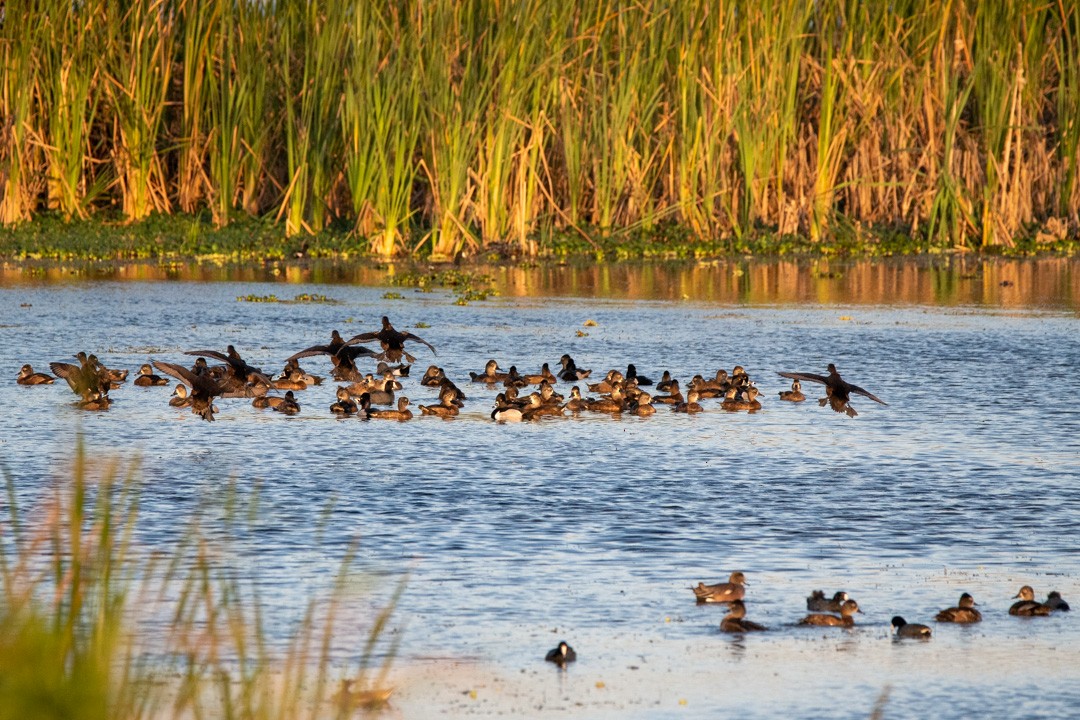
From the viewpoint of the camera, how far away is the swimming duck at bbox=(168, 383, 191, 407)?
1419cm

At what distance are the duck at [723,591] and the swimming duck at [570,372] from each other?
8131mm

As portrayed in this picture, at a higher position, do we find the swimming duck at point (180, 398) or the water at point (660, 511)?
the swimming duck at point (180, 398)

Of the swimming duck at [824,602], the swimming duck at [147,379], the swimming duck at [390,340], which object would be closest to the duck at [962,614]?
the swimming duck at [824,602]

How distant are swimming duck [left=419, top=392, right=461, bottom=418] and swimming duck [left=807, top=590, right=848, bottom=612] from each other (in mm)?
6428

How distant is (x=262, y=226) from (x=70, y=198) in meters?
3.09

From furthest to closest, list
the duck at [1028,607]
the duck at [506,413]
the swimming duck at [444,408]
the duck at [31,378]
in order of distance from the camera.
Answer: the duck at [31,378], the swimming duck at [444,408], the duck at [506,413], the duck at [1028,607]

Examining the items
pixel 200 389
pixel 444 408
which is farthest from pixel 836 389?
pixel 200 389

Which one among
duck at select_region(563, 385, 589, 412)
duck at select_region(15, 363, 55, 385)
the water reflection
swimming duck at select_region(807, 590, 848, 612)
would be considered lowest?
swimming duck at select_region(807, 590, 848, 612)

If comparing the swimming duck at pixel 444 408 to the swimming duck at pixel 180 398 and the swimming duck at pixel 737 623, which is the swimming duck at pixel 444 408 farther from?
the swimming duck at pixel 737 623

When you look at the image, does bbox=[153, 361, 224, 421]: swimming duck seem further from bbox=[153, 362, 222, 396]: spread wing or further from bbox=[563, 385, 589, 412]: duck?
bbox=[563, 385, 589, 412]: duck

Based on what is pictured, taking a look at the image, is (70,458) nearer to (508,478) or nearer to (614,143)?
(508,478)

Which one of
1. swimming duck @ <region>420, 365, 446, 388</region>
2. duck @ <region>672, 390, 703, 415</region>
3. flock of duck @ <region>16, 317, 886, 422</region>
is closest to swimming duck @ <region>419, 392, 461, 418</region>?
flock of duck @ <region>16, 317, 886, 422</region>

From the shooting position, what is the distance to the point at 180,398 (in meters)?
14.3

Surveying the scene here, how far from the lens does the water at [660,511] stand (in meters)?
7.22
